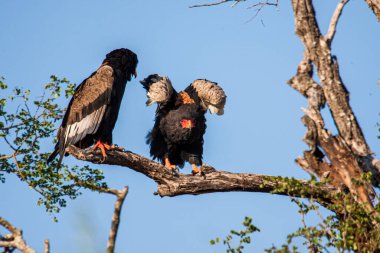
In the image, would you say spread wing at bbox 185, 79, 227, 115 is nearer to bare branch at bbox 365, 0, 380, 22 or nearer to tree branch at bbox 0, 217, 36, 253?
Result: bare branch at bbox 365, 0, 380, 22

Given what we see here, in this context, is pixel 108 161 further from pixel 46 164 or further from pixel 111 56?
pixel 111 56

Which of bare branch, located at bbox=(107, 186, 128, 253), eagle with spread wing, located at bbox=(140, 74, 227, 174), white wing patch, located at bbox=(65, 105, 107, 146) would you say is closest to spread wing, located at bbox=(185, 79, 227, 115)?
eagle with spread wing, located at bbox=(140, 74, 227, 174)

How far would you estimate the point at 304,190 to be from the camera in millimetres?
5773

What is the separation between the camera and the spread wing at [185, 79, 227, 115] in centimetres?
870

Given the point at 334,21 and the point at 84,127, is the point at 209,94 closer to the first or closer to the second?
the point at 84,127

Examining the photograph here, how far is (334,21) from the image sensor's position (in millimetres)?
5520

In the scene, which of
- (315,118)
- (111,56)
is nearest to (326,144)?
(315,118)

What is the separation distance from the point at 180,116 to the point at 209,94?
0.51 m

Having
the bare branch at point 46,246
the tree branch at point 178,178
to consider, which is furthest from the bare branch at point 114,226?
the tree branch at point 178,178

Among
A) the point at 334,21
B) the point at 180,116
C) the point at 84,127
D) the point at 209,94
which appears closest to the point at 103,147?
the point at 84,127

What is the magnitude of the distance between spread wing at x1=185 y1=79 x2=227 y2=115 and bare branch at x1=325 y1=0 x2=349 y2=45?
3.26 meters

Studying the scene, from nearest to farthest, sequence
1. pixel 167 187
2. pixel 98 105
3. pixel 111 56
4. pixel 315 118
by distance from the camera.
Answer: pixel 315 118 → pixel 167 187 → pixel 98 105 → pixel 111 56

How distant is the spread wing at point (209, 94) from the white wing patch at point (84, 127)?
4.23ft

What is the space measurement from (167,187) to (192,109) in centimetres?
152
